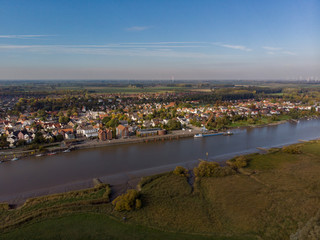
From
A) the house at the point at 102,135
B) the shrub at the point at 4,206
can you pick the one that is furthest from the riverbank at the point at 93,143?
the shrub at the point at 4,206

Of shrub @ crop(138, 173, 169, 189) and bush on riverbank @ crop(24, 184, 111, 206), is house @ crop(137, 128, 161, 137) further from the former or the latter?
bush on riverbank @ crop(24, 184, 111, 206)

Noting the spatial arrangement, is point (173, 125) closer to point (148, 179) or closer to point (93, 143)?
point (93, 143)

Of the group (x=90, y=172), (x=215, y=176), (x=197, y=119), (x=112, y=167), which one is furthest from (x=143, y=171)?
(x=197, y=119)

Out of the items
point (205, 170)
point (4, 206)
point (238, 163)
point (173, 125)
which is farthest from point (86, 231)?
point (173, 125)

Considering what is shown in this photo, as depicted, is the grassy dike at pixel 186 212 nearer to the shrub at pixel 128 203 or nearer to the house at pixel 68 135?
the shrub at pixel 128 203

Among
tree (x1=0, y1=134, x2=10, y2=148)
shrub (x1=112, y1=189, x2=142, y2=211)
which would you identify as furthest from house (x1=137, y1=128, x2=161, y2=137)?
shrub (x1=112, y1=189, x2=142, y2=211)

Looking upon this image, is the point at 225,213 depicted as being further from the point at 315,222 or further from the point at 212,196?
the point at 315,222
